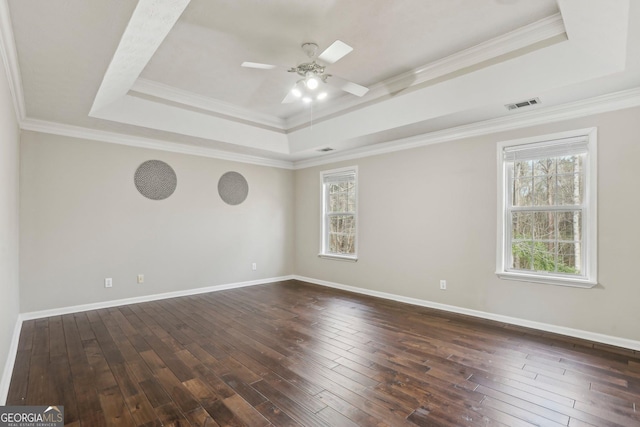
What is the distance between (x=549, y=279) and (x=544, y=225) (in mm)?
600

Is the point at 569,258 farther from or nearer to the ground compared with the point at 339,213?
nearer to the ground

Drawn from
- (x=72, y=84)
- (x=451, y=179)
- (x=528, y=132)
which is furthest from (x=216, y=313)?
(x=528, y=132)

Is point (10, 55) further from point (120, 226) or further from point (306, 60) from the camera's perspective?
point (120, 226)

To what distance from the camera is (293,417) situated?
6.24ft

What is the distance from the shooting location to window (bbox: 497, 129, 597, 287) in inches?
126

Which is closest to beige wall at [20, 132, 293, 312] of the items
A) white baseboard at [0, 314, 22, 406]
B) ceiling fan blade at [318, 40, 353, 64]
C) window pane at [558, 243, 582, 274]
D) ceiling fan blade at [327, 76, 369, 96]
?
white baseboard at [0, 314, 22, 406]

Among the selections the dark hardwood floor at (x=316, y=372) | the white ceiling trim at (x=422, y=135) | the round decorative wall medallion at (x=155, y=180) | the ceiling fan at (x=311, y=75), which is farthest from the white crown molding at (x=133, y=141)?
the ceiling fan at (x=311, y=75)

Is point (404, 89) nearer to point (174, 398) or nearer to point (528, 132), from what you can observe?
point (528, 132)

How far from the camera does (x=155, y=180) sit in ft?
15.3

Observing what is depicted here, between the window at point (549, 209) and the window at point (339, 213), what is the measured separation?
229 centimetres

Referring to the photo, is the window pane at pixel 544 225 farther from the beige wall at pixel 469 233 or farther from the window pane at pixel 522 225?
the beige wall at pixel 469 233

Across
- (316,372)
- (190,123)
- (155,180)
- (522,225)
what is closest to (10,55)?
(190,123)

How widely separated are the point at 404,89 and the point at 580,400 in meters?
3.27

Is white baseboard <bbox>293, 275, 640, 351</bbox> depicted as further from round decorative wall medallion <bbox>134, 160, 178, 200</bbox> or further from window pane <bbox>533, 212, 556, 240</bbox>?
round decorative wall medallion <bbox>134, 160, 178, 200</bbox>
